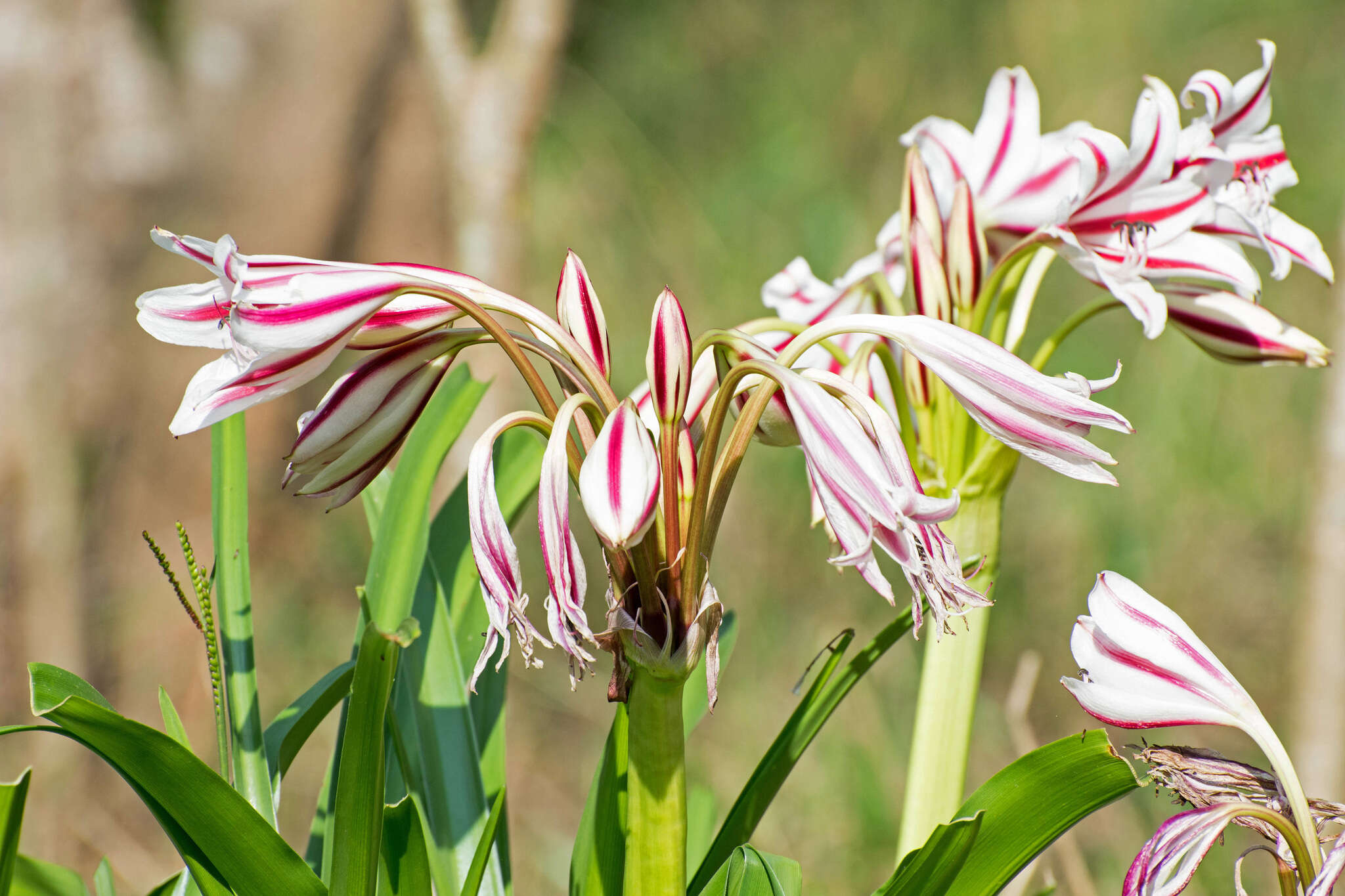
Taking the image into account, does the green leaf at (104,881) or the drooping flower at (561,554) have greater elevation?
the drooping flower at (561,554)

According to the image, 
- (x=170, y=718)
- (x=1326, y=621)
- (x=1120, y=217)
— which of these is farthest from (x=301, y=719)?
(x=1326, y=621)

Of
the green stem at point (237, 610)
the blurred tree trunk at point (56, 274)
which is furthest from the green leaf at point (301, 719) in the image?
the blurred tree trunk at point (56, 274)

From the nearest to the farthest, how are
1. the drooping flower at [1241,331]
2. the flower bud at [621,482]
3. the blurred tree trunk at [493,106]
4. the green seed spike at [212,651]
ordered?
the flower bud at [621,482], the green seed spike at [212,651], the drooping flower at [1241,331], the blurred tree trunk at [493,106]

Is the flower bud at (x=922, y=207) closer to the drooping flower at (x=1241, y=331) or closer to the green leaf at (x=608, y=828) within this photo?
the drooping flower at (x=1241, y=331)

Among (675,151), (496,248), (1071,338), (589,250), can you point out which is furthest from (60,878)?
(675,151)

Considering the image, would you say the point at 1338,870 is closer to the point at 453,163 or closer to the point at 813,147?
the point at 453,163

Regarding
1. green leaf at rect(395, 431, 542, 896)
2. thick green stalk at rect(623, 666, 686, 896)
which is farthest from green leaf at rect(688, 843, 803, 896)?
green leaf at rect(395, 431, 542, 896)

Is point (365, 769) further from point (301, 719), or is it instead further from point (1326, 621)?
point (1326, 621)
